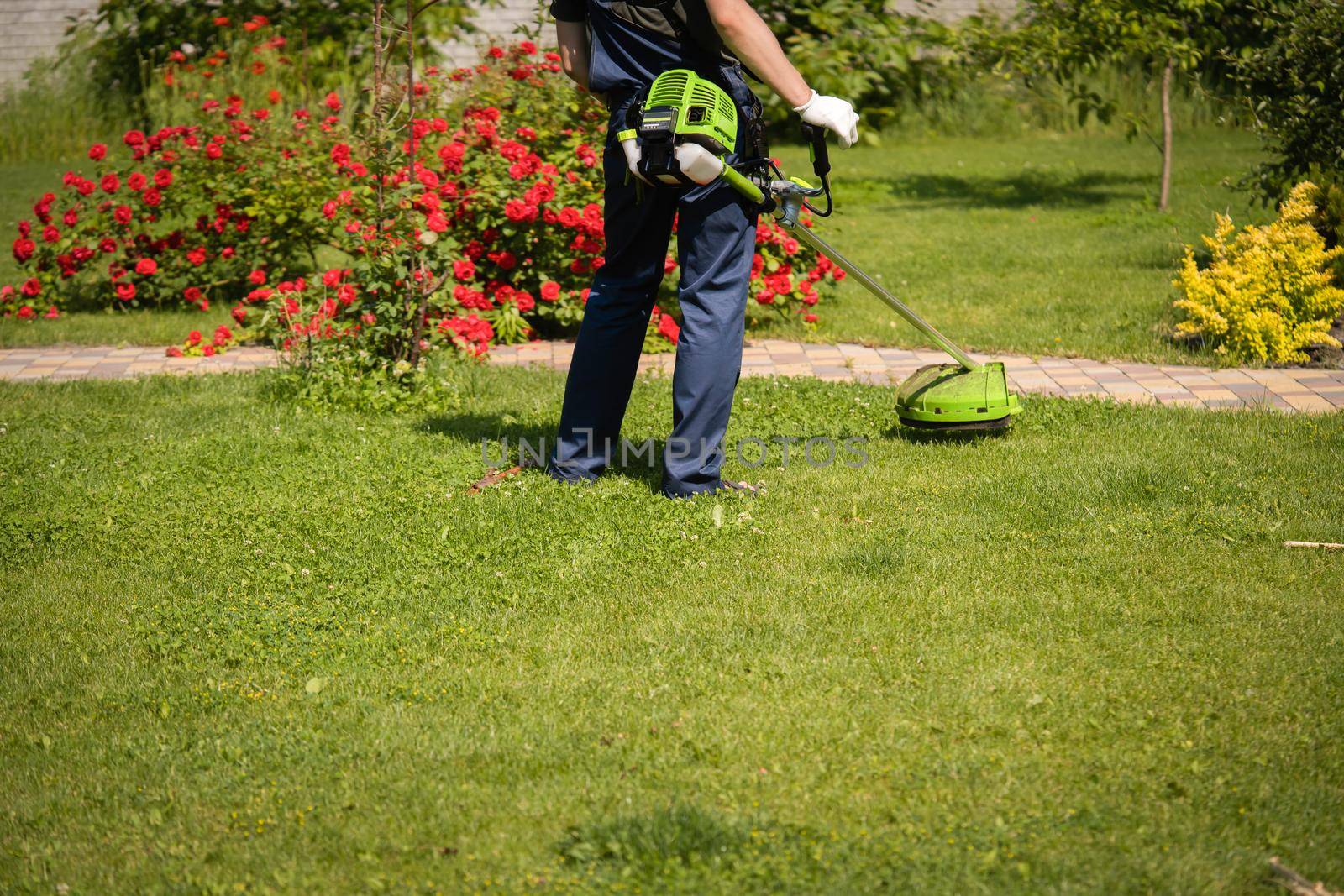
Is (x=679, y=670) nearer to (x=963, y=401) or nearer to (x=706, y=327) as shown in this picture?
(x=706, y=327)

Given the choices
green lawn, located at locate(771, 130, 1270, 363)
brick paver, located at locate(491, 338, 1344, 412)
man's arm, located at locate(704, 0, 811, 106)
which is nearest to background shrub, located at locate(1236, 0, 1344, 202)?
green lawn, located at locate(771, 130, 1270, 363)

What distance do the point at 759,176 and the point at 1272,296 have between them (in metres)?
2.94

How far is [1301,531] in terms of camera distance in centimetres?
371

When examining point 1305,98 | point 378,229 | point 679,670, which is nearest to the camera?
point 679,670

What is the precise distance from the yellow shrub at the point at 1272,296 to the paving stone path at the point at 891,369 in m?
0.14

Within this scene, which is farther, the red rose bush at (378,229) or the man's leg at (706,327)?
the red rose bush at (378,229)

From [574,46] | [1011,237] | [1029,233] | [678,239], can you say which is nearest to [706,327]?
[678,239]

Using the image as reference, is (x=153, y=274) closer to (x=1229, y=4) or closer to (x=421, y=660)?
(x=421, y=660)

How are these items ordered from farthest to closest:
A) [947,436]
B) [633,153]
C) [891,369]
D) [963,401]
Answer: [891,369] < [947,436] < [963,401] < [633,153]

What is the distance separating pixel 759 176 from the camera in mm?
3969

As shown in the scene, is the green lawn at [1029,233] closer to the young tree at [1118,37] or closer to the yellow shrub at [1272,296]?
the yellow shrub at [1272,296]

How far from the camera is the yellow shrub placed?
563 centimetres

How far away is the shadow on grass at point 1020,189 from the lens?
1052 cm

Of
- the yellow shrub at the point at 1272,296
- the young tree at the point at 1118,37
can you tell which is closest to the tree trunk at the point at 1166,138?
the young tree at the point at 1118,37
